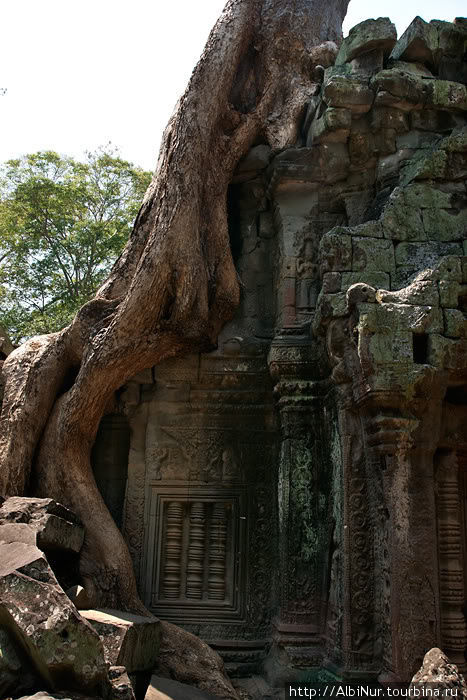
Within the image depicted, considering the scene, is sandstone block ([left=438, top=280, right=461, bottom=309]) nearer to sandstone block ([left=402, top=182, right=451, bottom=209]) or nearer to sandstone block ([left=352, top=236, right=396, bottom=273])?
sandstone block ([left=352, top=236, right=396, bottom=273])

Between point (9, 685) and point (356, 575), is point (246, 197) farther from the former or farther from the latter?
point (9, 685)

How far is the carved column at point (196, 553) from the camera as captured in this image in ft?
15.3

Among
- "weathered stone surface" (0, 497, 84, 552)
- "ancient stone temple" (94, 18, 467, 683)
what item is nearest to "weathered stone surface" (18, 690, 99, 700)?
"weathered stone surface" (0, 497, 84, 552)

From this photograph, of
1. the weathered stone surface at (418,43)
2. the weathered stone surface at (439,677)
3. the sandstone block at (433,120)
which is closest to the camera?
the weathered stone surface at (439,677)

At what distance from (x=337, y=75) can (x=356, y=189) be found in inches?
33.4

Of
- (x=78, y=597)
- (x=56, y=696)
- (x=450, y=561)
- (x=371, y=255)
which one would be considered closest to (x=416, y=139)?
(x=371, y=255)

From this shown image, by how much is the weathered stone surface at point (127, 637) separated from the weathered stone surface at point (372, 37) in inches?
168

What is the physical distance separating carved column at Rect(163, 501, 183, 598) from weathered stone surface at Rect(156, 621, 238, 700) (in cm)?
53

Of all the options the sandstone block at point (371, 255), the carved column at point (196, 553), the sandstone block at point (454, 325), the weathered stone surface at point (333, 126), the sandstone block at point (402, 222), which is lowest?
the carved column at point (196, 553)

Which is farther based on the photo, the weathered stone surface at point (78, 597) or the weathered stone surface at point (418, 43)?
the weathered stone surface at point (418, 43)

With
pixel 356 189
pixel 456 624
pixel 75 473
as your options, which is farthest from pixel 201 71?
pixel 456 624

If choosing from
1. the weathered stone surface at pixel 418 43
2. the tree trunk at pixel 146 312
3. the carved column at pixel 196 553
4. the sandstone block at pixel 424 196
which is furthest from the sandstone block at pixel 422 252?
the carved column at pixel 196 553

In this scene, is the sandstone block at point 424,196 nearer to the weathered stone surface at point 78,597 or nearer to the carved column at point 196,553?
the carved column at point 196,553

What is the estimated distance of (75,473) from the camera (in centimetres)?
459
